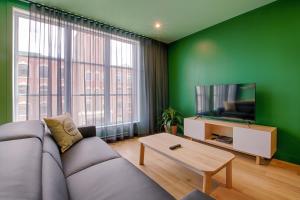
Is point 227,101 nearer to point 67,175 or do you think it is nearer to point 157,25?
point 157,25

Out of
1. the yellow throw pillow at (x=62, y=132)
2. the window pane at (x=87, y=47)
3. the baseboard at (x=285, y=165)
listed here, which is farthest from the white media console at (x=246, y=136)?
the window pane at (x=87, y=47)

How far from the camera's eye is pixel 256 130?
2293 millimetres

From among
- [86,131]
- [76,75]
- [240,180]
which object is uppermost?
[76,75]

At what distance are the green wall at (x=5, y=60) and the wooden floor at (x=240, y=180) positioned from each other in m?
2.10

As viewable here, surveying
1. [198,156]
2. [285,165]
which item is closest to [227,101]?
[285,165]

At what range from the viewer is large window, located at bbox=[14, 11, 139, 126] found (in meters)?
2.43

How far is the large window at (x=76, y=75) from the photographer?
2432 millimetres

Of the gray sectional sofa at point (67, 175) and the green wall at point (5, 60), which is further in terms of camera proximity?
the green wall at point (5, 60)

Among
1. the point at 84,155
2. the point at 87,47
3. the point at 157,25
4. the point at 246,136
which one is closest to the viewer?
the point at 84,155

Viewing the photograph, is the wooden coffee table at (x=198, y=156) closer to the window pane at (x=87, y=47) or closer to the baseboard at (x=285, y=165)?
the baseboard at (x=285, y=165)

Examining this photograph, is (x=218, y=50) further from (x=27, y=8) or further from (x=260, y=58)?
(x=27, y=8)

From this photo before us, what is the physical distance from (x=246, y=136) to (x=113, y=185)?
2.20 metres

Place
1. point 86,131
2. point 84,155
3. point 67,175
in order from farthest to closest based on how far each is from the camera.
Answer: point 86,131 → point 84,155 → point 67,175

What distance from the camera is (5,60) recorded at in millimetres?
2279
